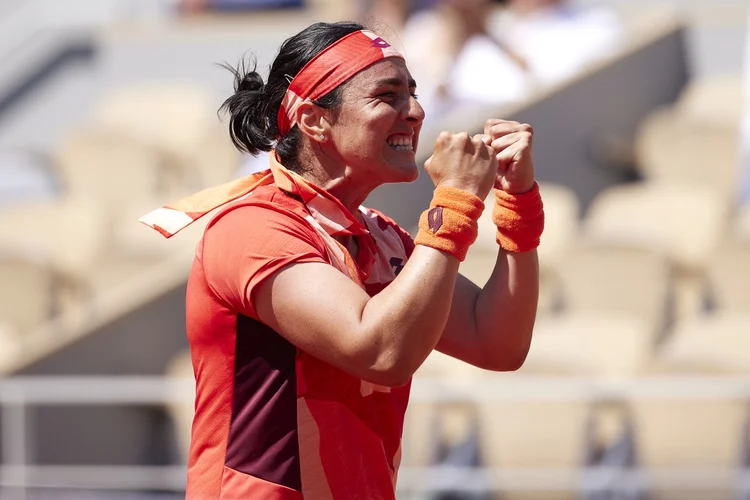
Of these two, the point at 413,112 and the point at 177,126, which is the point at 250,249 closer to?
the point at 413,112

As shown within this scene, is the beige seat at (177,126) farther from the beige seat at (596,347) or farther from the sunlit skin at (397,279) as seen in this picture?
the sunlit skin at (397,279)

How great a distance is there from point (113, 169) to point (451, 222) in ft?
18.2

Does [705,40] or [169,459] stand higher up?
[705,40]

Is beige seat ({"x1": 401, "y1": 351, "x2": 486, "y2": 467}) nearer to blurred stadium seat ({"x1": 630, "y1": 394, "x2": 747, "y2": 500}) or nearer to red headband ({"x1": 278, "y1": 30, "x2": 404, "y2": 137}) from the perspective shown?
blurred stadium seat ({"x1": 630, "y1": 394, "x2": 747, "y2": 500})

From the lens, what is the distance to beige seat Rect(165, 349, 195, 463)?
4520mm

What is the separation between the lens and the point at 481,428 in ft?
14.2

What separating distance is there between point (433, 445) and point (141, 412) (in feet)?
3.74

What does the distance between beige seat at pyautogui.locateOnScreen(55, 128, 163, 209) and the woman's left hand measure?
5.16m

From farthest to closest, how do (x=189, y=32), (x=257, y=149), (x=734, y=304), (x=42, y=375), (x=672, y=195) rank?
(x=189, y=32)
(x=672, y=195)
(x=734, y=304)
(x=42, y=375)
(x=257, y=149)

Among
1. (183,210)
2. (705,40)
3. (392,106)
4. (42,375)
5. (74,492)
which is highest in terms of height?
(705,40)

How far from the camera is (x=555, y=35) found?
7277 millimetres

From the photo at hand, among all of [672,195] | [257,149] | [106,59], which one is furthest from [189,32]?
[257,149]

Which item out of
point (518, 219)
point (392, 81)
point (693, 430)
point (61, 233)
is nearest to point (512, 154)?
point (518, 219)

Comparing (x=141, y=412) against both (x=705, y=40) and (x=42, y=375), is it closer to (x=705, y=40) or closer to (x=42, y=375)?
(x=42, y=375)
